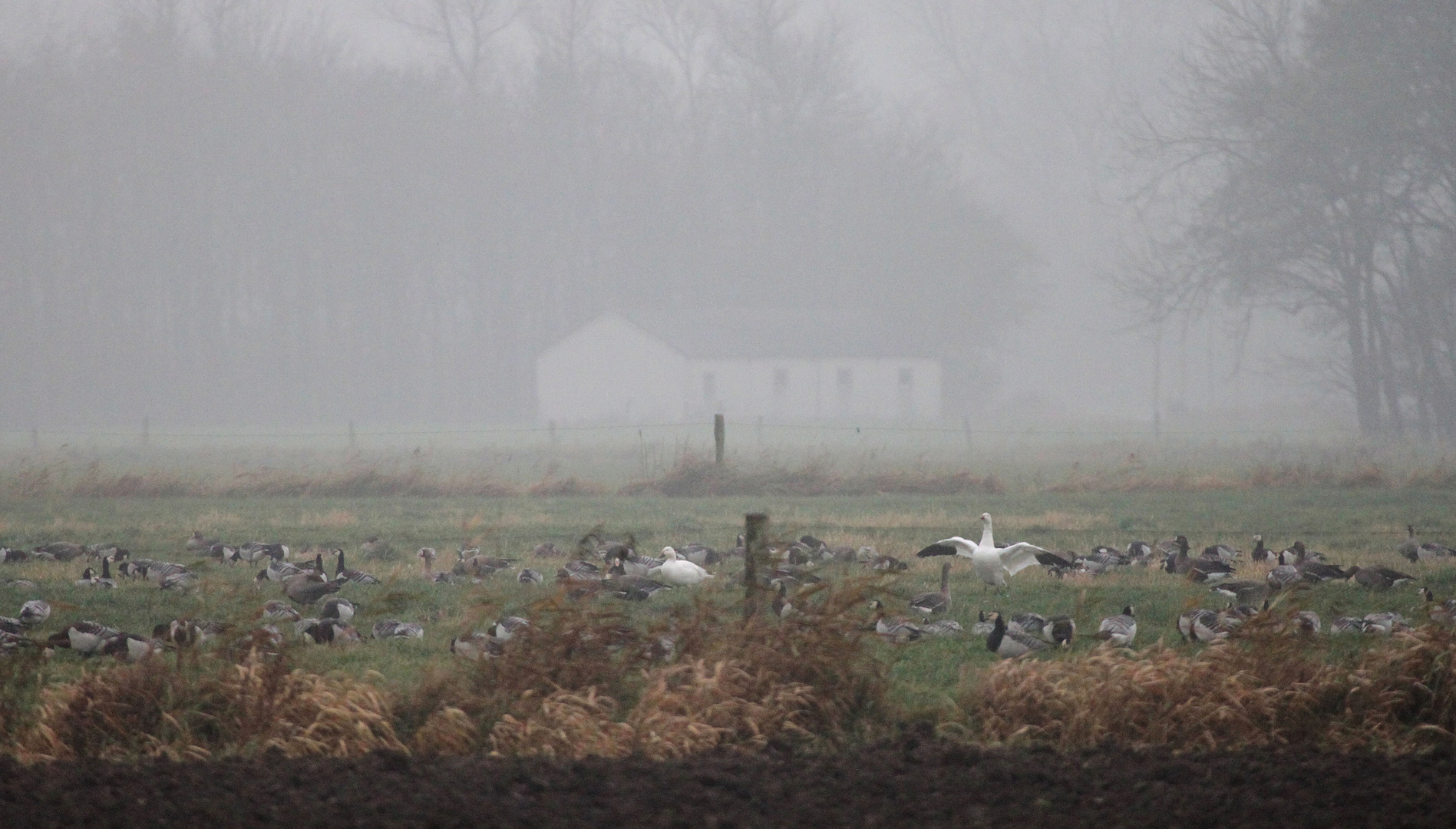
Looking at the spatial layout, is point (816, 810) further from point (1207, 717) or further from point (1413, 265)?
point (1413, 265)

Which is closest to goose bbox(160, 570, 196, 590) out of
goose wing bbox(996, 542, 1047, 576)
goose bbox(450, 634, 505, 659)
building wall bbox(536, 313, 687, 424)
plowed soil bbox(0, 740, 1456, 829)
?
goose bbox(450, 634, 505, 659)

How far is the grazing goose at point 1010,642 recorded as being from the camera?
10.8m

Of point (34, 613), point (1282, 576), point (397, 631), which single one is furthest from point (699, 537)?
point (34, 613)

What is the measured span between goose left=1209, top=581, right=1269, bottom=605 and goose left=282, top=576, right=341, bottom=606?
27.2ft

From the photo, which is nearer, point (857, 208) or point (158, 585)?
point (158, 585)

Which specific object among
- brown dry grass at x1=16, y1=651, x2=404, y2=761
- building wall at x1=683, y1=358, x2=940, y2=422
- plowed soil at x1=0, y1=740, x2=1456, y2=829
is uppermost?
building wall at x1=683, y1=358, x2=940, y2=422

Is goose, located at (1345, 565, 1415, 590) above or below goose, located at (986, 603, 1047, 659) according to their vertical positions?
above

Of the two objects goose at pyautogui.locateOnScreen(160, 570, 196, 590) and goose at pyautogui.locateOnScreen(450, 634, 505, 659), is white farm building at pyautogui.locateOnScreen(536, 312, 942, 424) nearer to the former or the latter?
goose at pyautogui.locateOnScreen(160, 570, 196, 590)

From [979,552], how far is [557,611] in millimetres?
6193

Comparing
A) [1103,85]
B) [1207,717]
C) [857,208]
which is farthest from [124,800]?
[1103,85]

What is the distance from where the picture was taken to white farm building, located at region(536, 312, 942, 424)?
224ft

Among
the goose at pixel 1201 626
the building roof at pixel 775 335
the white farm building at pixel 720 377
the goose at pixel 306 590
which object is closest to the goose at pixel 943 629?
the goose at pixel 1201 626

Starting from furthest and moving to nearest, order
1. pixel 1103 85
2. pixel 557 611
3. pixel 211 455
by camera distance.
→ pixel 1103 85 < pixel 211 455 < pixel 557 611

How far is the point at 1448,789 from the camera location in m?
7.34
